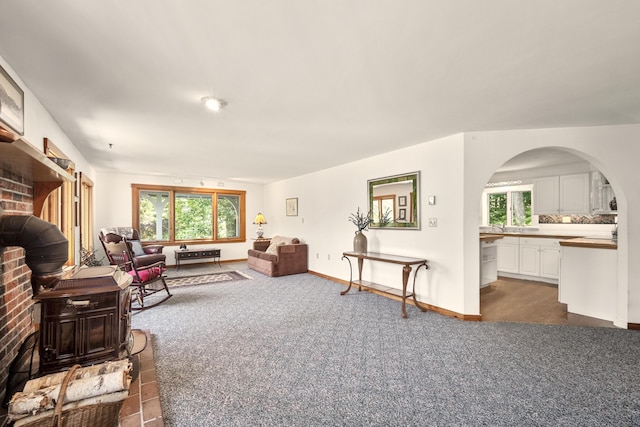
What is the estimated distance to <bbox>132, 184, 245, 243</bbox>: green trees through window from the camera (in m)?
6.77

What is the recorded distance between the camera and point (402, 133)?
345 cm

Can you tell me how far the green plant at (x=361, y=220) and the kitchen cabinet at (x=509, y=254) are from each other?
2.92 metres

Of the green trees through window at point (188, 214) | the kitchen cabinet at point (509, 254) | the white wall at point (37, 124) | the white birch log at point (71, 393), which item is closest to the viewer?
the white birch log at point (71, 393)

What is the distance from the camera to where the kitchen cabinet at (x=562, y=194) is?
4949 mm

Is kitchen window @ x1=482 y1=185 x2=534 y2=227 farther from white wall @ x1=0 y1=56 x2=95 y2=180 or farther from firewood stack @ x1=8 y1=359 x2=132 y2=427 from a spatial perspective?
white wall @ x1=0 y1=56 x2=95 y2=180

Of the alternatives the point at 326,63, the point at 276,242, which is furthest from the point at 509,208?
the point at 326,63

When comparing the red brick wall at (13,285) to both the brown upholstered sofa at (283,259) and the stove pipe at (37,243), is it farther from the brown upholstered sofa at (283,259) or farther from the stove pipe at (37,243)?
the brown upholstered sofa at (283,259)

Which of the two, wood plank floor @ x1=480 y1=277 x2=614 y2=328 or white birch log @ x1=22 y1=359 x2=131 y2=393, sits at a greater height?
white birch log @ x1=22 y1=359 x2=131 y2=393

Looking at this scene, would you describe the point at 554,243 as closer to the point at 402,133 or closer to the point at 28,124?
the point at 402,133

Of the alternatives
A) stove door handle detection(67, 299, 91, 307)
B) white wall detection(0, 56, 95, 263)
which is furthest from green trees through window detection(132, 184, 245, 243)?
stove door handle detection(67, 299, 91, 307)

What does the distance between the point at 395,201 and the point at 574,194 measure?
11.7ft

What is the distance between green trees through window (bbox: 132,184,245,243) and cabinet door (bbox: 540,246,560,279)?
22.9ft

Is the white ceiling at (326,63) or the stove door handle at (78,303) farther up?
the white ceiling at (326,63)

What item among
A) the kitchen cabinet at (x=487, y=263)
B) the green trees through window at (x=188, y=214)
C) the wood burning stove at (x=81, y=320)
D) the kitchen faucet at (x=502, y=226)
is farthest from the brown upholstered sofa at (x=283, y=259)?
the kitchen faucet at (x=502, y=226)
